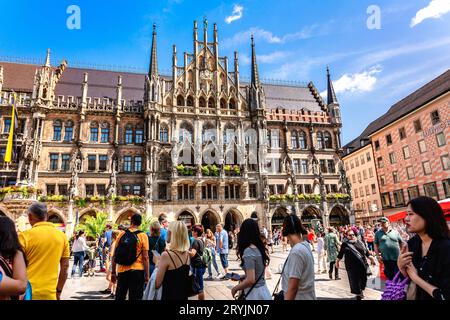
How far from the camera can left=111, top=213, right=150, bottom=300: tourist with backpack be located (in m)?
5.41

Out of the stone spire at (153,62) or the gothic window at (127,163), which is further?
the stone spire at (153,62)

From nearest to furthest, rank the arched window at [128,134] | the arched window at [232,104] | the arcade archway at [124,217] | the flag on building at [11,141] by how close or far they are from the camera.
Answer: the flag on building at [11,141] → the arcade archway at [124,217] → the arched window at [128,134] → the arched window at [232,104]

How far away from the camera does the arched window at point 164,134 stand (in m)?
35.4

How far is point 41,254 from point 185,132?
32.8 m

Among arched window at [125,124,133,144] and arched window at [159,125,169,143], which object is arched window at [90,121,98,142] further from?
arched window at [159,125,169,143]

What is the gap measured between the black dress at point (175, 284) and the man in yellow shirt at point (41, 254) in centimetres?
151

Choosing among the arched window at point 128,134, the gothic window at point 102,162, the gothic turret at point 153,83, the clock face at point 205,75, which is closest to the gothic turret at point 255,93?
the clock face at point 205,75

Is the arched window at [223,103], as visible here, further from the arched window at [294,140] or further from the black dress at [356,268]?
the black dress at [356,268]

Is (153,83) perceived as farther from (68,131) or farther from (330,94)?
(330,94)

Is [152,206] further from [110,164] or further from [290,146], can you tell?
[290,146]

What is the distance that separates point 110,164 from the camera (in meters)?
34.0

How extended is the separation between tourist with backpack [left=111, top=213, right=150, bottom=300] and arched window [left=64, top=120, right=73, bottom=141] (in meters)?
33.2

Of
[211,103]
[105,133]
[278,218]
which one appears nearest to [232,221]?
[278,218]

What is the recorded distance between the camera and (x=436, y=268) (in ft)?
8.71
